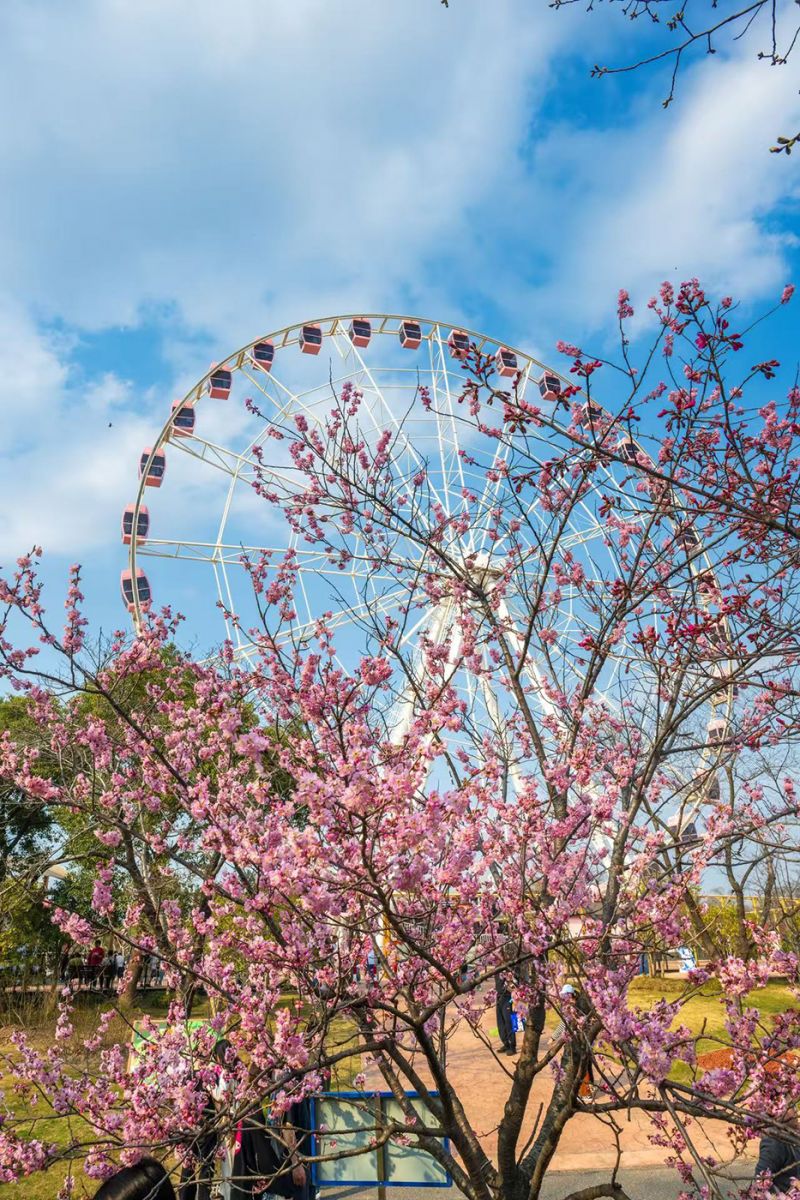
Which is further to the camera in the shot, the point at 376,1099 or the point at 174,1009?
the point at 174,1009

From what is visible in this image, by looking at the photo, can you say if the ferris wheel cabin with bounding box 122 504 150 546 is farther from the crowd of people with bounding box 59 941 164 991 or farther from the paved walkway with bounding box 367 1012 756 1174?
the paved walkway with bounding box 367 1012 756 1174

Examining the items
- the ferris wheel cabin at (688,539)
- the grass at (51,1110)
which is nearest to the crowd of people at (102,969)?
the grass at (51,1110)

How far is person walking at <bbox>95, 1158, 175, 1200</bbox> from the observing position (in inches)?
123

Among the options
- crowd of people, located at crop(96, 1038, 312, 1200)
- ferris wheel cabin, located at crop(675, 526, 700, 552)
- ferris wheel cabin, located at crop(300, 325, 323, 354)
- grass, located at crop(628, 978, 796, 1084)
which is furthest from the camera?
ferris wheel cabin, located at crop(300, 325, 323, 354)

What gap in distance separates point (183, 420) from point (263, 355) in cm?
213

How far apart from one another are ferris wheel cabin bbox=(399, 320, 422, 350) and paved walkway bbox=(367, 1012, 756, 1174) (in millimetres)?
13638

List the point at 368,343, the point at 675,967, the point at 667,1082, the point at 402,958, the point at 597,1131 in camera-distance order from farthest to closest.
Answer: the point at 675,967 < the point at 368,343 < the point at 597,1131 < the point at 402,958 < the point at 667,1082

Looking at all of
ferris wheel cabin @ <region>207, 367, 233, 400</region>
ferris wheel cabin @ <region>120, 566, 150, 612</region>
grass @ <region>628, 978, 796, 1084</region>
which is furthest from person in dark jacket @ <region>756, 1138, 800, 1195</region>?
ferris wheel cabin @ <region>207, 367, 233, 400</region>

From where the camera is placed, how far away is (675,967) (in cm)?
1989

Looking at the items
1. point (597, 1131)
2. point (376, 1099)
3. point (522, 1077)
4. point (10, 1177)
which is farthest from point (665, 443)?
point (597, 1131)

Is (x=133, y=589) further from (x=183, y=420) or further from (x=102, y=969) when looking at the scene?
(x=102, y=969)

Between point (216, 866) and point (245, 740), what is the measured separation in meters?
2.49

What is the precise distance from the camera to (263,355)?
16859 millimetres

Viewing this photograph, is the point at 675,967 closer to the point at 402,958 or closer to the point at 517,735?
the point at 517,735
